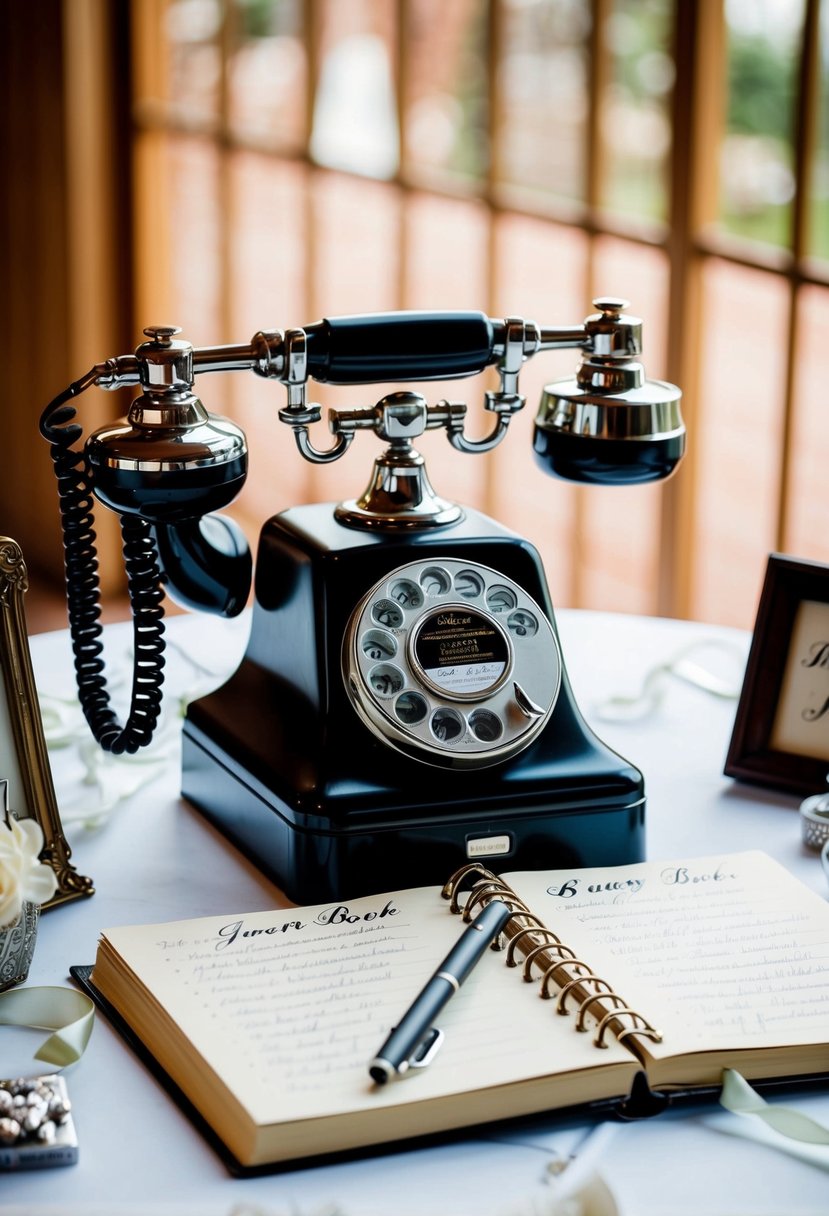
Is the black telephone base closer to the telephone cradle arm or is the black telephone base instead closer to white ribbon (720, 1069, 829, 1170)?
the telephone cradle arm

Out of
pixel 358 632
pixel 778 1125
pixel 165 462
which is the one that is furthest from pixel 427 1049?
pixel 165 462

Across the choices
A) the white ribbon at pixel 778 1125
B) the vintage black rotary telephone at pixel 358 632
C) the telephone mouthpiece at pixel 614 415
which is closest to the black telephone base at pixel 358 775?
the vintage black rotary telephone at pixel 358 632

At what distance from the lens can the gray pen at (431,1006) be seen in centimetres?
80

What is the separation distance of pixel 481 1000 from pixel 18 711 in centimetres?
37

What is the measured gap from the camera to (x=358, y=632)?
1075 millimetres

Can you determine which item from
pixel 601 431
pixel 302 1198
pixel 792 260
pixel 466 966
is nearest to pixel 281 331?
pixel 601 431

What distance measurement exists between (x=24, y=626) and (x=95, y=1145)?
1.20 ft

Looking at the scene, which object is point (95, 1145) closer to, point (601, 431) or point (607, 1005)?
point (607, 1005)

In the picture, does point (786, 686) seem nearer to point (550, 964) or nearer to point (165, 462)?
point (550, 964)

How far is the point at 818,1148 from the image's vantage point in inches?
31.5

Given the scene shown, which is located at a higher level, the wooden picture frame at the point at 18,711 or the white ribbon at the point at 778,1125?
the wooden picture frame at the point at 18,711

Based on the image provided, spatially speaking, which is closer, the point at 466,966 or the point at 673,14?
the point at 466,966

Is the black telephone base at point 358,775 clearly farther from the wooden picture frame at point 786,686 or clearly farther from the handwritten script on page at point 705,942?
the wooden picture frame at point 786,686

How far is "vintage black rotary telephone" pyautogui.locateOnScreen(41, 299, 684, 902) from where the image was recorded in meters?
1.04
